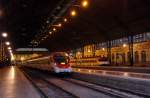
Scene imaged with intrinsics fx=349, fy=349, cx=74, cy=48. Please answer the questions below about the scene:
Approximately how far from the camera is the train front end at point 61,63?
139 feet

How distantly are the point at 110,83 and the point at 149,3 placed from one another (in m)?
20.4

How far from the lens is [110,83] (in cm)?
2919

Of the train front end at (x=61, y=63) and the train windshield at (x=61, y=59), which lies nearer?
the train front end at (x=61, y=63)

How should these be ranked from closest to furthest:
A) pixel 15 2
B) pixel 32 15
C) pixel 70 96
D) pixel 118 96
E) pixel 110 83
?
pixel 118 96 < pixel 70 96 < pixel 110 83 < pixel 15 2 < pixel 32 15

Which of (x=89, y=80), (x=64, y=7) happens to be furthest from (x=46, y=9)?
(x=89, y=80)

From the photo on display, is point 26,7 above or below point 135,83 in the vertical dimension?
above

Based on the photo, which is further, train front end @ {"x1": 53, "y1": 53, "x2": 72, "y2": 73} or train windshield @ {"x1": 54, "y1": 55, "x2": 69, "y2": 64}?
train windshield @ {"x1": 54, "y1": 55, "x2": 69, "y2": 64}

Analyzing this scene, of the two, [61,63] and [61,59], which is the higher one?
[61,59]

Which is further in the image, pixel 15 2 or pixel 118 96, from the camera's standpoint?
pixel 15 2

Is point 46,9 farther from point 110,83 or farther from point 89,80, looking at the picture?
point 110,83

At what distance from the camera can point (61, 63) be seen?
141 feet

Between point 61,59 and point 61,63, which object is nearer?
point 61,63

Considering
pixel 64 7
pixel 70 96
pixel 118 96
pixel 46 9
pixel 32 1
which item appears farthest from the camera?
pixel 46 9

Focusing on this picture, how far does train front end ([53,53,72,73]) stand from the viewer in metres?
42.5
